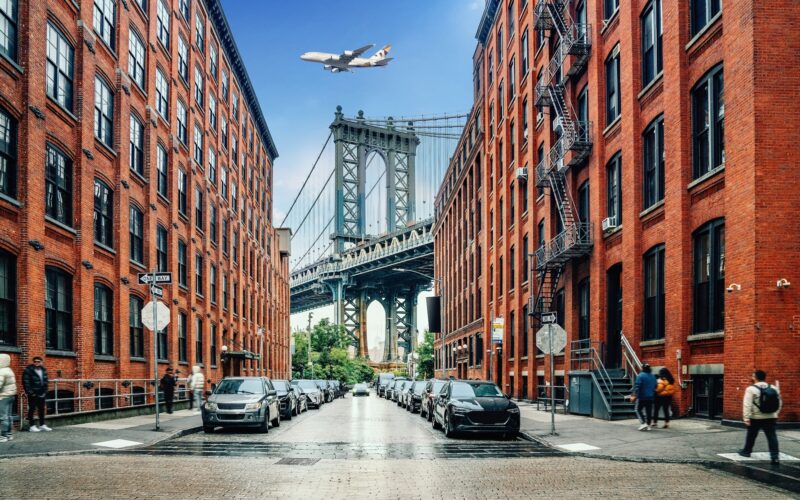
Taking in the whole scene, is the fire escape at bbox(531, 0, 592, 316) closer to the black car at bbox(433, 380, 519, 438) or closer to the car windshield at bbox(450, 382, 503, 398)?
the car windshield at bbox(450, 382, 503, 398)

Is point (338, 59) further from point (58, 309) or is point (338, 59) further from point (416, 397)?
point (58, 309)

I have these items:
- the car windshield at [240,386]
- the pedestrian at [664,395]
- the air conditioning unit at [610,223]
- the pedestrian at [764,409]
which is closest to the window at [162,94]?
the car windshield at [240,386]

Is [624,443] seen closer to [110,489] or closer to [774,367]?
[774,367]

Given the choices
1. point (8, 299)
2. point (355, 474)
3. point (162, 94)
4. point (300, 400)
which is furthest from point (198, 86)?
point (355, 474)

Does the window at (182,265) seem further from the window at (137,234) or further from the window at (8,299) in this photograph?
the window at (8,299)

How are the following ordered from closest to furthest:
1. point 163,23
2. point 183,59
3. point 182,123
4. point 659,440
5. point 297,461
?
point 297,461, point 659,440, point 163,23, point 182,123, point 183,59

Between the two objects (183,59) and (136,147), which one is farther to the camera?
(183,59)

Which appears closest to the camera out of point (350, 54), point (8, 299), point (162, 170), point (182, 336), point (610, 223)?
point (8, 299)
